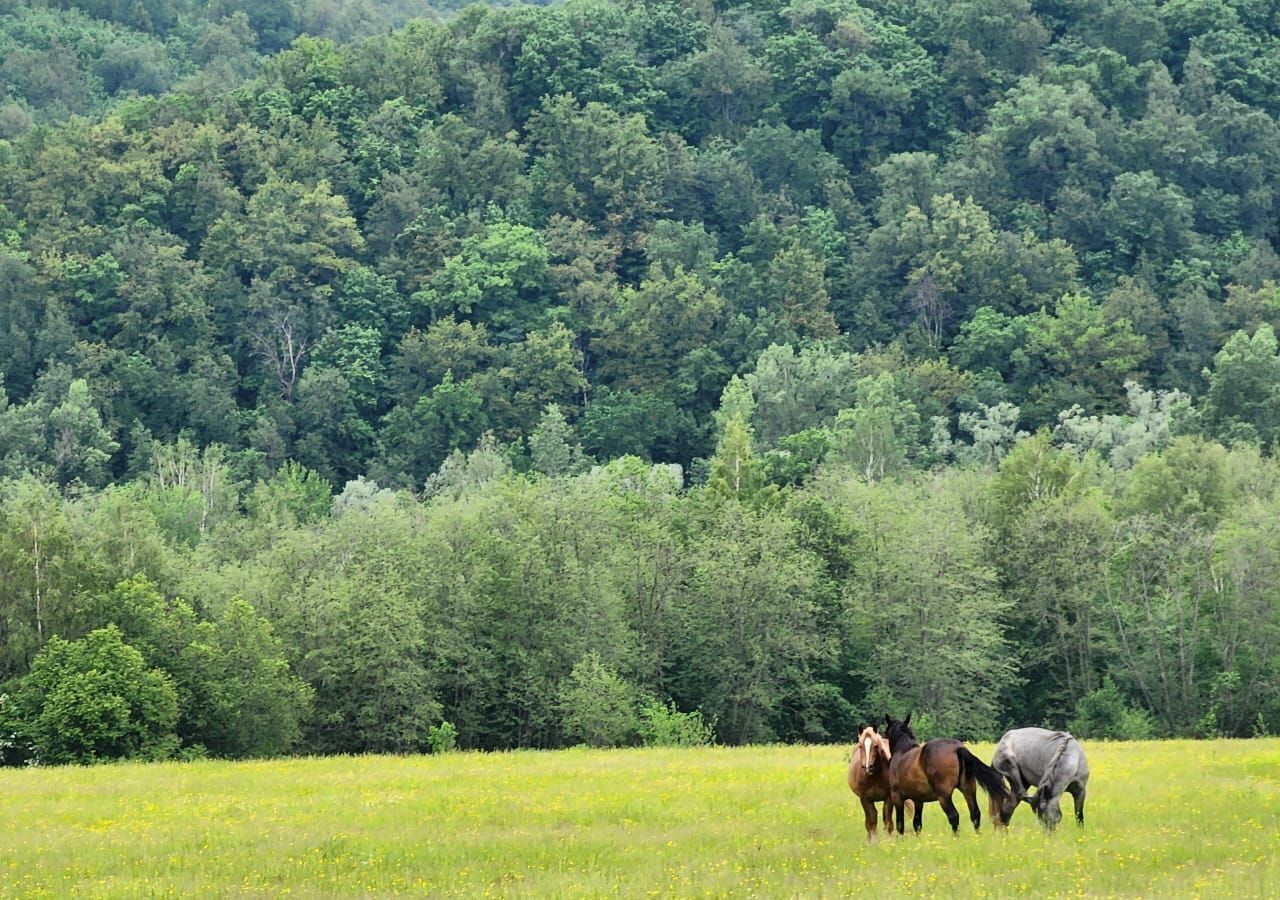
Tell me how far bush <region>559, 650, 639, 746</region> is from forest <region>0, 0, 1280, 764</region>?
0.64 feet

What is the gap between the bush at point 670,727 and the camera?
6931cm

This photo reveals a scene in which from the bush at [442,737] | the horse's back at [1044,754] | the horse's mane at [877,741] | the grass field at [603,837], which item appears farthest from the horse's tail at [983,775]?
the bush at [442,737]

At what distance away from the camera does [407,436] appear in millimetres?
154750

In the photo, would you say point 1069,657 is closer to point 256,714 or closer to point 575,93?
point 256,714

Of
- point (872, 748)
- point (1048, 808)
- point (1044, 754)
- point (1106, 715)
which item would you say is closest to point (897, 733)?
point (872, 748)

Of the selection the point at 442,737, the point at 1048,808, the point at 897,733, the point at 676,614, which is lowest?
the point at 442,737

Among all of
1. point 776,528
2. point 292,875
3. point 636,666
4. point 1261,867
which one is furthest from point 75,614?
point 1261,867

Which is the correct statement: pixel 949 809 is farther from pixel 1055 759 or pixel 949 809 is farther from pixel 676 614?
pixel 676 614

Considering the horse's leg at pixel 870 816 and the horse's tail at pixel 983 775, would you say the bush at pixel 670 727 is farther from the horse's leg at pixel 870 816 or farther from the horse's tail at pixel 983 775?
the horse's tail at pixel 983 775

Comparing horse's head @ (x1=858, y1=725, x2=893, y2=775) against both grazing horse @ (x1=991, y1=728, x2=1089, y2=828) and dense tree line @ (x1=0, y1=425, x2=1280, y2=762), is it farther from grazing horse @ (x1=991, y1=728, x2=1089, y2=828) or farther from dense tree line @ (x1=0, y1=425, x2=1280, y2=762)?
dense tree line @ (x1=0, y1=425, x2=1280, y2=762)

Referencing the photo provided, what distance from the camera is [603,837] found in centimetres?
3166

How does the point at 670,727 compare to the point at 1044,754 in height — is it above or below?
below

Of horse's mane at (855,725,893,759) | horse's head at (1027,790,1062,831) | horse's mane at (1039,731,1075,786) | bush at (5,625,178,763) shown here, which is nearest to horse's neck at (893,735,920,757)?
horse's mane at (855,725,893,759)

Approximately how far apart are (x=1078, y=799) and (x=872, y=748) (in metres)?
3.92
